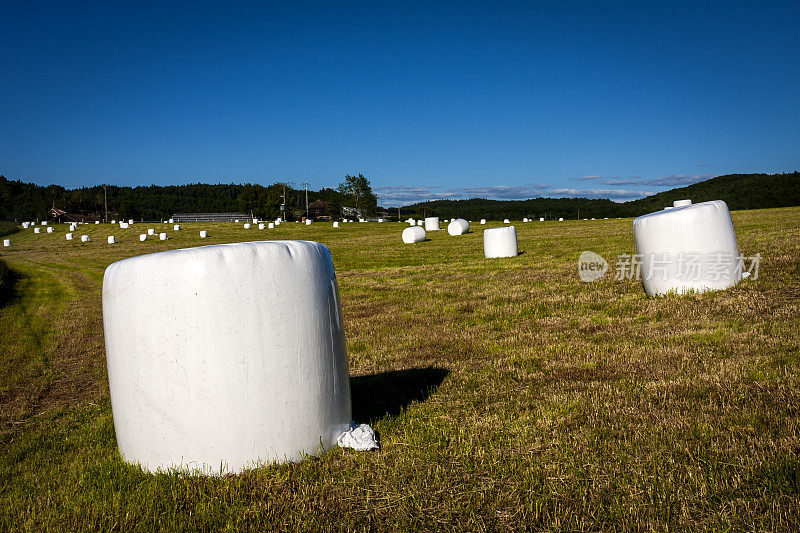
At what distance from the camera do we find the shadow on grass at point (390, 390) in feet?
18.0

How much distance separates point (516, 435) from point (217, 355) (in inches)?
100

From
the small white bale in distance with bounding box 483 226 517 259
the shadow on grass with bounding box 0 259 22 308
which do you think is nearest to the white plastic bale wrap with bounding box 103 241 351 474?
the shadow on grass with bounding box 0 259 22 308

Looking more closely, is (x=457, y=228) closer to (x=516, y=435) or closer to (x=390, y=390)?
(x=390, y=390)

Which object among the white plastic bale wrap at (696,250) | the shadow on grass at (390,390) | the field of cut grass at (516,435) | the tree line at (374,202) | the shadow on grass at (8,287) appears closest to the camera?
the field of cut grass at (516,435)

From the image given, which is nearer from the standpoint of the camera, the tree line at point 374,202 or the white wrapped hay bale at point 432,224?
the white wrapped hay bale at point 432,224

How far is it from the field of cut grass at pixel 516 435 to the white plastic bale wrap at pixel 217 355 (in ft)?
0.78

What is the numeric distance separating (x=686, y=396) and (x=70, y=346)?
478 inches

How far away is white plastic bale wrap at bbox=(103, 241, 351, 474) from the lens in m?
3.78

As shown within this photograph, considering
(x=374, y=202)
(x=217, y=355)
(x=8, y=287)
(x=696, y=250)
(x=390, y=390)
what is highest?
(x=374, y=202)

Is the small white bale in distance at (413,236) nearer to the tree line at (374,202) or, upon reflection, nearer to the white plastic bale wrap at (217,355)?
the white plastic bale wrap at (217,355)

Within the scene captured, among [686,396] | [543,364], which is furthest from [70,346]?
[686,396]

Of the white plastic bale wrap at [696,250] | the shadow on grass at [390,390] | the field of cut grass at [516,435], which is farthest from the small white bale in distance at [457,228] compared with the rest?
the shadow on grass at [390,390]

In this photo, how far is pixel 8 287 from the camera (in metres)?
20.9

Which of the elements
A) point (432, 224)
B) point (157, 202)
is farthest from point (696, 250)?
point (157, 202)
